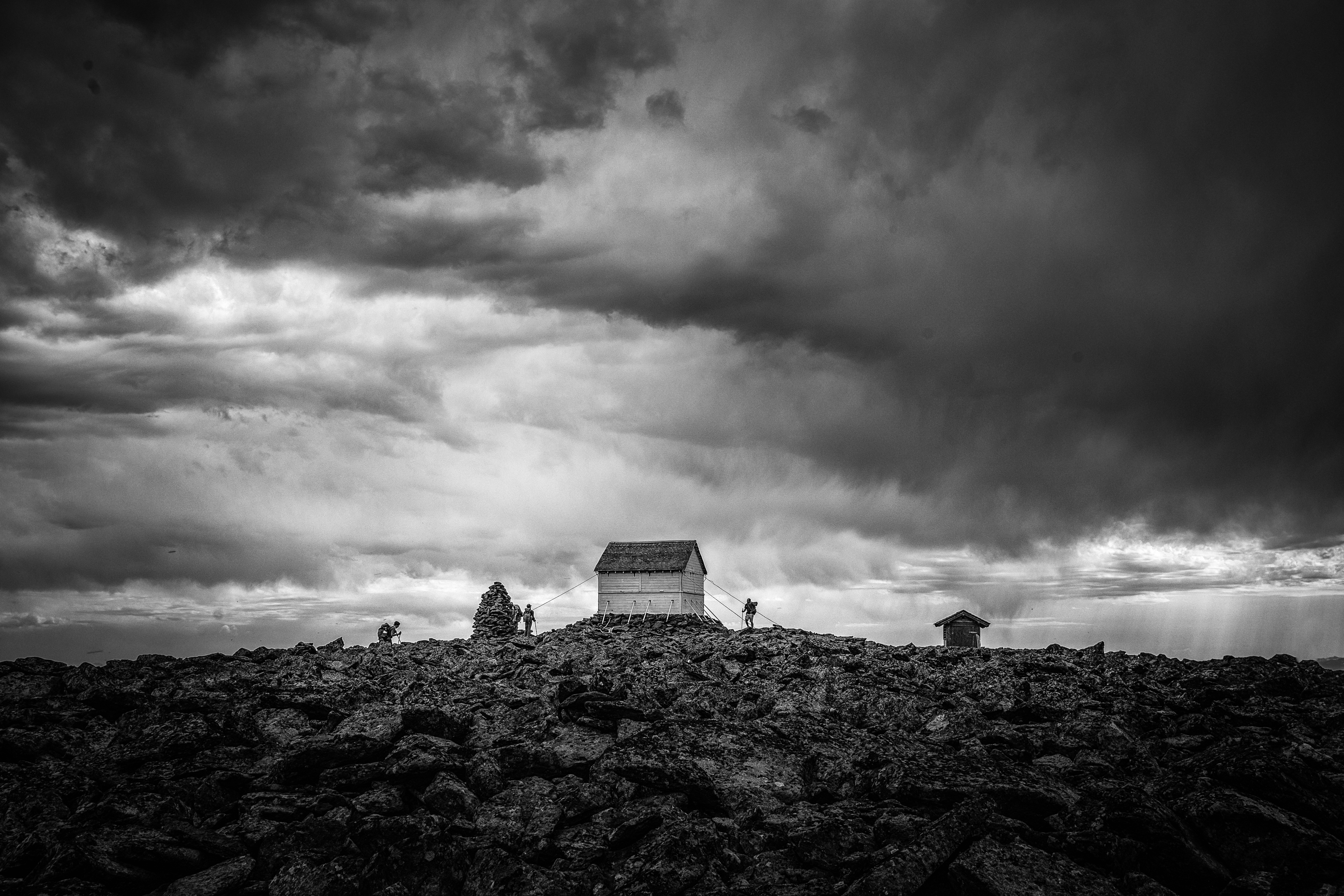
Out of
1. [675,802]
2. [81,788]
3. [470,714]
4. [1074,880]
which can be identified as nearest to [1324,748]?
[1074,880]

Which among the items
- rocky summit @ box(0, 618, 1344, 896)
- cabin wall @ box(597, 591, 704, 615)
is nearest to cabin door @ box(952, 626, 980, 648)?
rocky summit @ box(0, 618, 1344, 896)

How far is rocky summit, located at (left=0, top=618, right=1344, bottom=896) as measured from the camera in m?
13.5

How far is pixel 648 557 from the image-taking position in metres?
65.7

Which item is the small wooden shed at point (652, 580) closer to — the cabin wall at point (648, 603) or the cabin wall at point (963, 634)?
the cabin wall at point (648, 603)

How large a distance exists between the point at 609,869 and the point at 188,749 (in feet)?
40.9

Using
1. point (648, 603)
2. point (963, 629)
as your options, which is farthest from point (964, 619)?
point (648, 603)

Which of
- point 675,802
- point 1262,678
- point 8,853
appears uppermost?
point 1262,678

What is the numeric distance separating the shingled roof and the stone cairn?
9.31 metres

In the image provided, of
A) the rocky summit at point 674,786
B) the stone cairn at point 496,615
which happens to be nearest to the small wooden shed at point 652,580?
the stone cairn at point 496,615

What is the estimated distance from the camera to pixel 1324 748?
19.2 m

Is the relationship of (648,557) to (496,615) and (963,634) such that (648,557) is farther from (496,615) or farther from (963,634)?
(963,634)

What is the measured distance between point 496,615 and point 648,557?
13.7 m

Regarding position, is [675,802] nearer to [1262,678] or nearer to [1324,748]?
[1324,748]

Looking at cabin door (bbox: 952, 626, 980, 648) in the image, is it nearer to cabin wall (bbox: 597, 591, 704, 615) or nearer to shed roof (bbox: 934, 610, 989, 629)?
shed roof (bbox: 934, 610, 989, 629)
